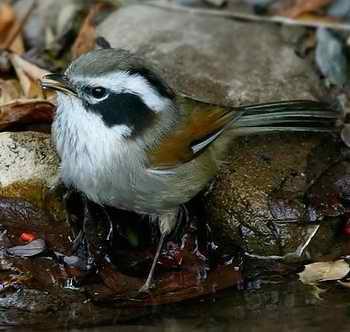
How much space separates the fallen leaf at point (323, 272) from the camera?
5383mm

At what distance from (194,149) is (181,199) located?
0.96 feet

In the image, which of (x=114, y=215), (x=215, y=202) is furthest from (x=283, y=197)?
(x=114, y=215)

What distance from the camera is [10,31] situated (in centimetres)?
730

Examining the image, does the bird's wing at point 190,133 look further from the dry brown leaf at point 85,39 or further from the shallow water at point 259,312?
the dry brown leaf at point 85,39

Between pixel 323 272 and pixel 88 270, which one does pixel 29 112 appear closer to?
pixel 88 270

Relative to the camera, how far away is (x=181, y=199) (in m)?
5.38

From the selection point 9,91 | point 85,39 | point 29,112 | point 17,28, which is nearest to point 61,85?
point 29,112

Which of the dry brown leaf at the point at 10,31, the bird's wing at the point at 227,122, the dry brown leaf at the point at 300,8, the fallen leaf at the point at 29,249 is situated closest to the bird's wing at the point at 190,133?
the bird's wing at the point at 227,122

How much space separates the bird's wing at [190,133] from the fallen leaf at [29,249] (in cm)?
77

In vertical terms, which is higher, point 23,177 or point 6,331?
point 23,177

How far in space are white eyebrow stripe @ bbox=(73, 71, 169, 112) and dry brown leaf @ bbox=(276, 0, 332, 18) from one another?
8.19 ft

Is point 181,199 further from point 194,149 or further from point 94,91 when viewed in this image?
point 94,91

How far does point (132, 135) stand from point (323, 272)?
1363 mm

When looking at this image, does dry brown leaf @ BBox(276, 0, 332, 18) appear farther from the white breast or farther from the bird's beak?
the bird's beak
